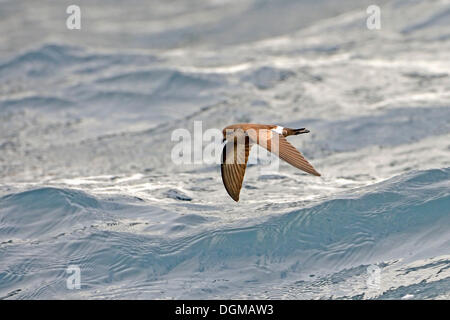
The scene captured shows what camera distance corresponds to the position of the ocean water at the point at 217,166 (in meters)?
6.36

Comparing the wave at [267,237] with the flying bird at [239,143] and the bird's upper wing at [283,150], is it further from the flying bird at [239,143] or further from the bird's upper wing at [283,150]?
the bird's upper wing at [283,150]

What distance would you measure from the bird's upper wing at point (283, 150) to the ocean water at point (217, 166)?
1295 mm

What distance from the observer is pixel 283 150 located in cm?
527

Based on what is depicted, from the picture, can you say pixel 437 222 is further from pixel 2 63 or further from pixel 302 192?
pixel 2 63

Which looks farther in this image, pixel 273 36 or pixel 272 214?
pixel 273 36

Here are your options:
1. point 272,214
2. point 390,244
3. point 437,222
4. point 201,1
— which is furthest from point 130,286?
point 201,1

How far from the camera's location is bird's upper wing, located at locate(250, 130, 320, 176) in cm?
504

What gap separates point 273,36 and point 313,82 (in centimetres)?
296

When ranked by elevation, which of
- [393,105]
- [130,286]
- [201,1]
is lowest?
[130,286]

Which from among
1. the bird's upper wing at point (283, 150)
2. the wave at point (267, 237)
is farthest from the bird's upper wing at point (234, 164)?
the wave at point (267, 237)

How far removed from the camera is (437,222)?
686 centimetres

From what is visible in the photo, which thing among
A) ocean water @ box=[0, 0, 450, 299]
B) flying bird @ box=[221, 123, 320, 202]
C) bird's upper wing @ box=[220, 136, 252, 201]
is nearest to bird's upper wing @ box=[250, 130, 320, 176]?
flying bird @ box=[221, 123, 320, 202]

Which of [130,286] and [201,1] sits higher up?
[201,1]

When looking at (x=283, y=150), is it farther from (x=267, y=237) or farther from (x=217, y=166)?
(x=217, y=166)
